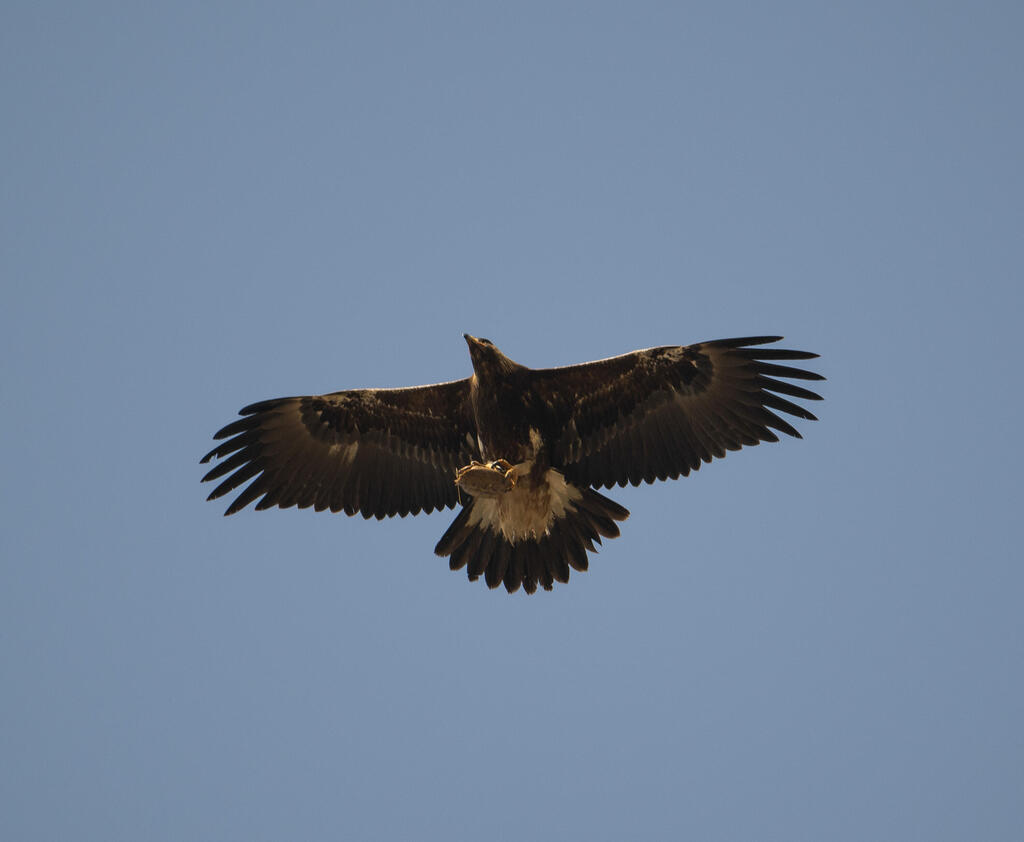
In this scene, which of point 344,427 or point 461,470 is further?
point 344,427

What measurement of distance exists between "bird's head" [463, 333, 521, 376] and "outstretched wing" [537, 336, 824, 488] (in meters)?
0.40

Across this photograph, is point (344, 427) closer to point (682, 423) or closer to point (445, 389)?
point (445, 389)

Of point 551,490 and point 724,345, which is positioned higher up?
point 724,345

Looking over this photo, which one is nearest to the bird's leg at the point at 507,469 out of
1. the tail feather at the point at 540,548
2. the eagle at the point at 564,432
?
the eagle at the point at 564,432

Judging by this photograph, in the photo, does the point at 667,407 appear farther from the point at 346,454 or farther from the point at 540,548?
the point at 346,454

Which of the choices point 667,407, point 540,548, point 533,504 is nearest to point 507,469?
point 533,504

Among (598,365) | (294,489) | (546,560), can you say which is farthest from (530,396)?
(294,489)

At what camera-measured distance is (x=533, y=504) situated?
Result: 37.4 feet

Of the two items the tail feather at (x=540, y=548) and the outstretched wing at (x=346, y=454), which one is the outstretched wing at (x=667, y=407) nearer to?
the tail feather at (x=540, y=548)

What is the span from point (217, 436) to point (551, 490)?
287 cm

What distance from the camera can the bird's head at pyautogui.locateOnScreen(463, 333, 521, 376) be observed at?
10.9 m

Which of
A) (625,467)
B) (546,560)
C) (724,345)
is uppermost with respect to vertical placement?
(724,345)

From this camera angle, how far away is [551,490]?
1143cm

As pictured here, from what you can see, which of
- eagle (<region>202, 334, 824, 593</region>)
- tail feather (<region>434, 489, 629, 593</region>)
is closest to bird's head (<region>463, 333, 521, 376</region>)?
eagle (<region>202, 334, 824, 593</region>)
